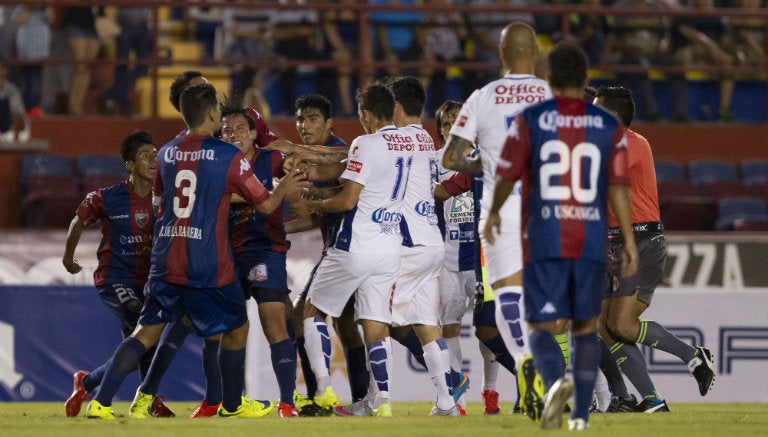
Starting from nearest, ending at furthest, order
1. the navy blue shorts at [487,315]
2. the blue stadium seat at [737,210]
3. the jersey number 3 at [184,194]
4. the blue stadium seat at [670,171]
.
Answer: the jersey number 3 at [184,194] < the navy blue shorts at [487,315] < the blue stadium seat at [737,210] < the blue stadium seat at [670,171]

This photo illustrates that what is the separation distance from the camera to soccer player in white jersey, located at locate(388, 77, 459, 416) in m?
8.90

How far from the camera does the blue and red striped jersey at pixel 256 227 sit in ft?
29.9

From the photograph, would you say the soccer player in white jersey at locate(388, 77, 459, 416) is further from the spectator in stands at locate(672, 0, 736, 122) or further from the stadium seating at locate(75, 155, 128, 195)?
the spectator in stands at locate(672, 0, 736, 122)

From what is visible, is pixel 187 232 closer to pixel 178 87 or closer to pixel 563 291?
pixel 178 87

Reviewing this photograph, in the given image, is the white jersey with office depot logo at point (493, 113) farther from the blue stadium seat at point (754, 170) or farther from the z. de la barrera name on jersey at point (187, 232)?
the blue stadium seat at point (754, 170)

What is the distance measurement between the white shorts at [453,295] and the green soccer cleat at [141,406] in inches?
96.8

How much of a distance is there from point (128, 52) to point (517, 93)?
919cm

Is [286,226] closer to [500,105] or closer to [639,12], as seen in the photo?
[500,105]

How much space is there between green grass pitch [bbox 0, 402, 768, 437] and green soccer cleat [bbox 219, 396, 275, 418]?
0.59 m

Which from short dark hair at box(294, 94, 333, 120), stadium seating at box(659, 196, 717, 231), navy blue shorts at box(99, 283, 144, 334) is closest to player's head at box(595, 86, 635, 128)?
short dark hair at box(294, 94, 333, 120)

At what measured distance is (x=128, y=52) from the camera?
15766 mm

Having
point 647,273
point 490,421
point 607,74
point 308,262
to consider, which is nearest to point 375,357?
point 490,421

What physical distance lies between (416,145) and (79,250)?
5083 mm

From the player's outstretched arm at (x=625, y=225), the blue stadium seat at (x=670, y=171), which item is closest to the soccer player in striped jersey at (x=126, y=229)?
the player's outstretched arm at (x=625, y=225)
